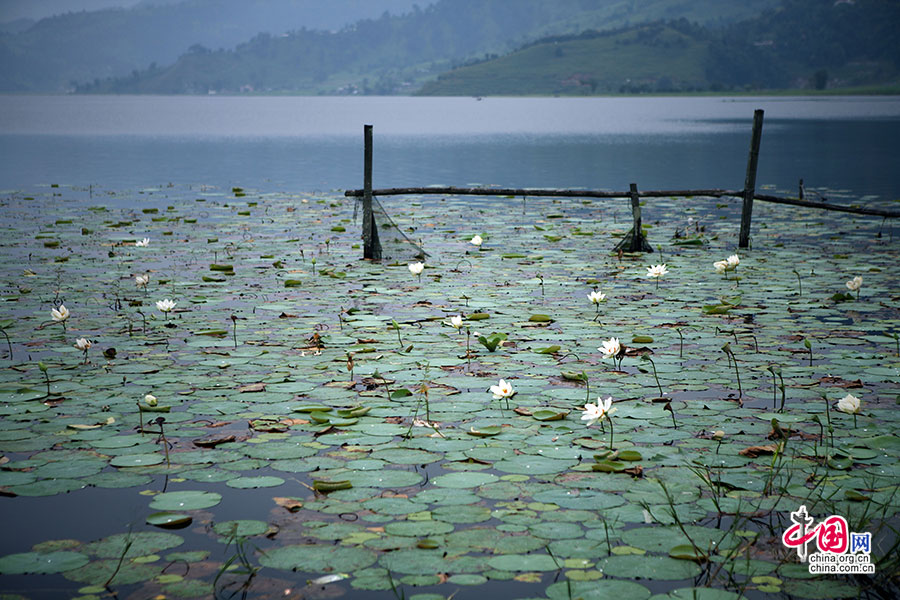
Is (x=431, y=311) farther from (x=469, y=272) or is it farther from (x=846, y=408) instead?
(x=846, y=408)

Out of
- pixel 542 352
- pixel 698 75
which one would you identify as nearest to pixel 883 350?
pixel 542 352

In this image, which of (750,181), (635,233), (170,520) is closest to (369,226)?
(635,233)

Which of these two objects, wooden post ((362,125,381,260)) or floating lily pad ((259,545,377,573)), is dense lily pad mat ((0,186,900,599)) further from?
wooden post ((362,125,381,260))

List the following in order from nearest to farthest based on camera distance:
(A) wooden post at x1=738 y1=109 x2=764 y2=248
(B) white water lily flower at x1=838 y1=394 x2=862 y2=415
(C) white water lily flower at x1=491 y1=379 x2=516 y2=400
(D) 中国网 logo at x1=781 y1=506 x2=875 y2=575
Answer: (D) 中国网 logo at x1=781 y1=506 x2=875 y2=575
(B) white water lily flower at x1=838 y1=394 x2=862 y2=415
(C) white water lily flower at x1=491 y1=379 x2=516 y2=400
(A) wooden post at x1=738 y1=109 x2=764 y2=248

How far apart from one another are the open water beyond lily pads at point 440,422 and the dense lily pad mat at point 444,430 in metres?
0.02

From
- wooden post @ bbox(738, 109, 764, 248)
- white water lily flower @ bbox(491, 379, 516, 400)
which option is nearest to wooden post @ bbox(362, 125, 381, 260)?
wooden post @ bbox(738, 109, 764, 248)

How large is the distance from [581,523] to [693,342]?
3754mm

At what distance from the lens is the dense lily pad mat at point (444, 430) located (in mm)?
3721

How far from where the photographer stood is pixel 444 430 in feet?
17.6

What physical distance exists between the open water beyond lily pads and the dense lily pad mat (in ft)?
0.07

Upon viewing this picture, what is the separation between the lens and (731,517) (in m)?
4.16

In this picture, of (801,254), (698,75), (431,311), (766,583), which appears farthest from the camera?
(698,75)

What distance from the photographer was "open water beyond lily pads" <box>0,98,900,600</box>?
12.2 feet

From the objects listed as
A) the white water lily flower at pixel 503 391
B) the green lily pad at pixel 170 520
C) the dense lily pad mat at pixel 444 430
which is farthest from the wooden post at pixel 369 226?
the green lily pad at pixel 170 520
